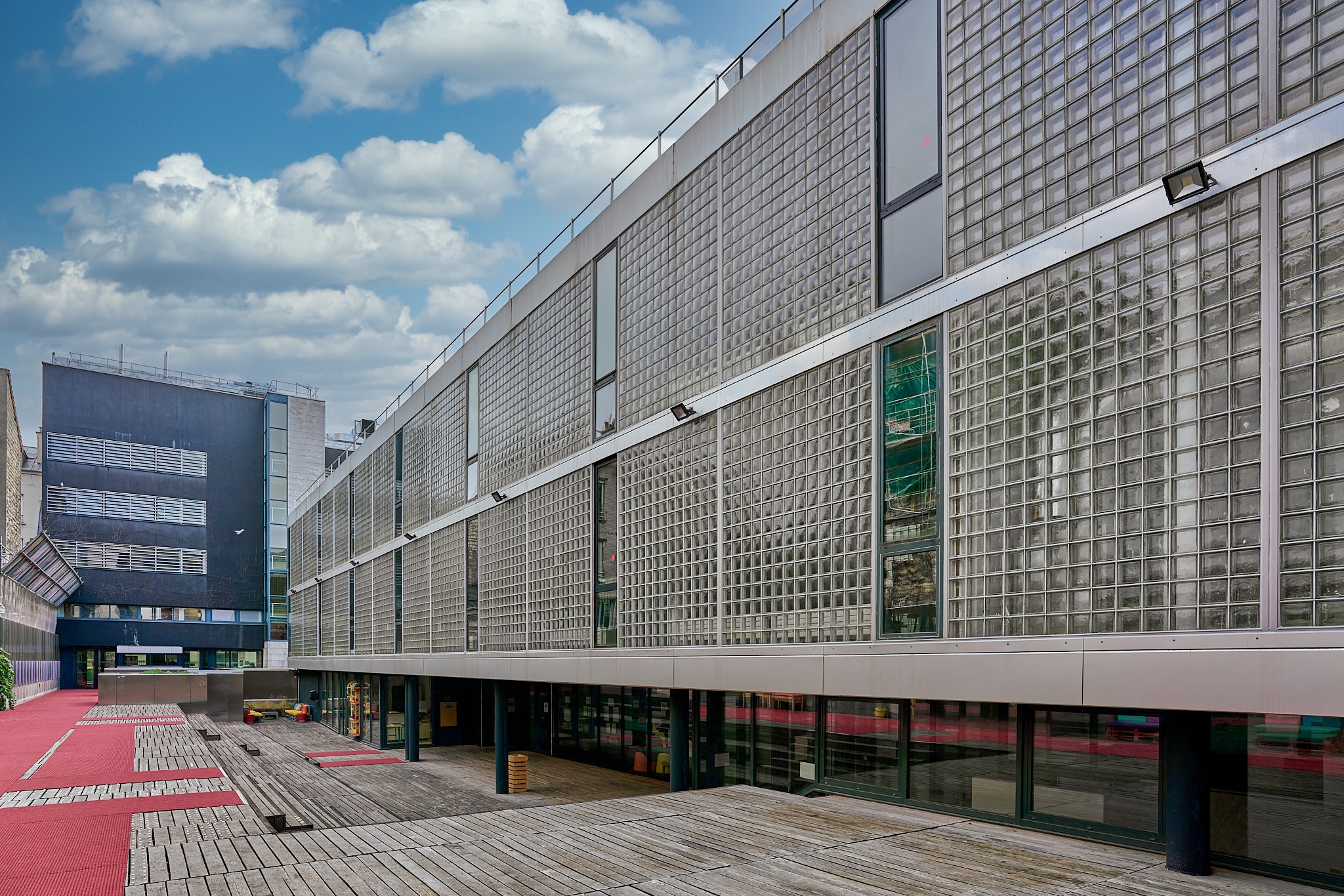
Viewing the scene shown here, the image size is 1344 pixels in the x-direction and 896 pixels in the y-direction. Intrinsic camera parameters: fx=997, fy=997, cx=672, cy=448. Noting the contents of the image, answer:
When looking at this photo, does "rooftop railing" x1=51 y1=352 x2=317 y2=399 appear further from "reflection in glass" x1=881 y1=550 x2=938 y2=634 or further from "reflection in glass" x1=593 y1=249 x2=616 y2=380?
"reflection in glass" x1=881 y1=550 x2=938 y2=634

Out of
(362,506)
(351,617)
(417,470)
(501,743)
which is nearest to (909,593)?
(501,743)

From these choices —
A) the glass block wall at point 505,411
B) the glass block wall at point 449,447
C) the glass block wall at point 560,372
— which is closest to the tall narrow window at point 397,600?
the glass block wall at point 449,447

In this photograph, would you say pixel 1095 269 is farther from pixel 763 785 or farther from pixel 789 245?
pixel 763 785

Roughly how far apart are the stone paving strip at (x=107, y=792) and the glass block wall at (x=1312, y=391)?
1260 centimetres

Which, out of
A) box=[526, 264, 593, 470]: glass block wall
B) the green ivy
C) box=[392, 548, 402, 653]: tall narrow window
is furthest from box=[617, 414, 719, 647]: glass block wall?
the green ivy

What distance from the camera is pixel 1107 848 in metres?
7.75

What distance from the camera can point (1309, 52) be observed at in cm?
570

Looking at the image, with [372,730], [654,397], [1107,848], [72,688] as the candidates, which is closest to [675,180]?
[654,397]

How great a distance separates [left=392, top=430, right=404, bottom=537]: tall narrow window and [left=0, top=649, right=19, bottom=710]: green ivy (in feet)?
40.5

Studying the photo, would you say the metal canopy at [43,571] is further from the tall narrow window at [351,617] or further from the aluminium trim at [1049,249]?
the aluminium trim at [1049,249]

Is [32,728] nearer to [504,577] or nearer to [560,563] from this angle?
[504,577]

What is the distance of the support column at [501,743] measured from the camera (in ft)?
62.7

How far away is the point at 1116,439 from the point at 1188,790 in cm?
242

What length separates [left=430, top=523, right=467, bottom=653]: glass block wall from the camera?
21.7 m
